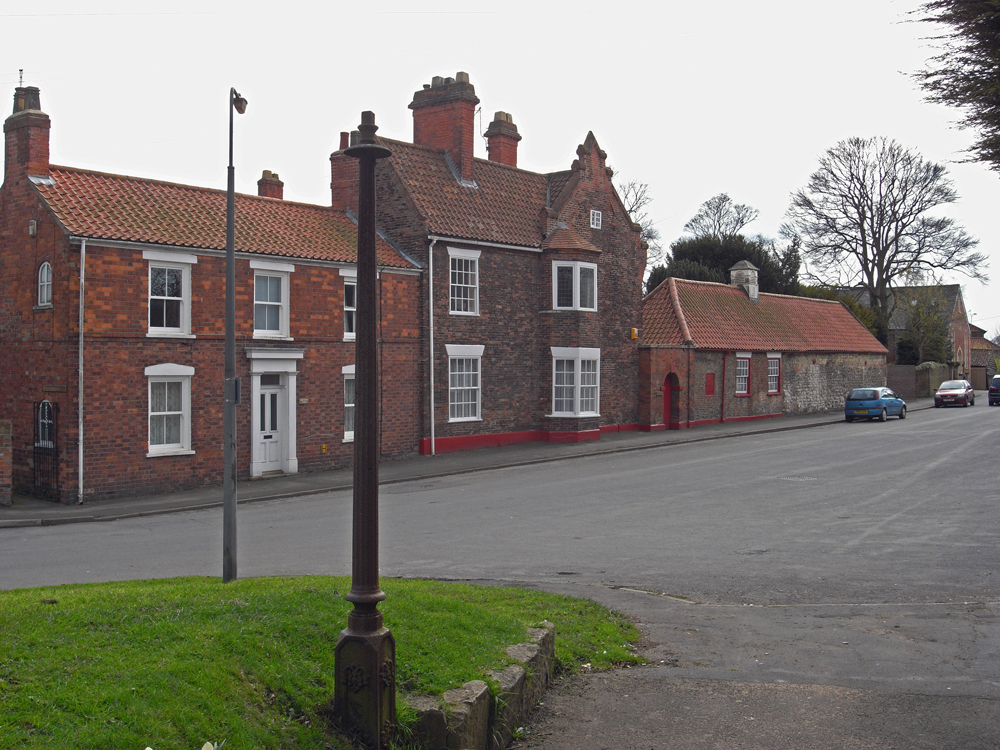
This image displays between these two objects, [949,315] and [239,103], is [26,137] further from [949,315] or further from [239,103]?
[949,315]

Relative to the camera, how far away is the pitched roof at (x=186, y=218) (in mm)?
20469

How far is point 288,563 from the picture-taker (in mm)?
12656

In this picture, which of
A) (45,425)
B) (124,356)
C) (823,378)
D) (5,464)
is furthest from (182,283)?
(823,378)

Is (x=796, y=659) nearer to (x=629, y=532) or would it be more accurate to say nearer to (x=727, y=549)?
(x=727, y=549)

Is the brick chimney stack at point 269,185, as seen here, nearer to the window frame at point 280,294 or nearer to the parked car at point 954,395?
the window frame at point 280,294

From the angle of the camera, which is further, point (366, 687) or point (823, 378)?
point (823, 378)

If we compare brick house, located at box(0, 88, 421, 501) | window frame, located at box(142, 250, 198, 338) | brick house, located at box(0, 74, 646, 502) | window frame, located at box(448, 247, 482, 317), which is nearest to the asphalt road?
brick house, located at box(0, 88, 421, 501)

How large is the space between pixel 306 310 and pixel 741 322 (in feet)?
81.0

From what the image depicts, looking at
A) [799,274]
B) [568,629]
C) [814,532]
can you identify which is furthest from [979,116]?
[799,274]

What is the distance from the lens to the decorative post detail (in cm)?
543

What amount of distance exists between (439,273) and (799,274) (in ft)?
142

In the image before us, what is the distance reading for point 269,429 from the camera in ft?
76.7

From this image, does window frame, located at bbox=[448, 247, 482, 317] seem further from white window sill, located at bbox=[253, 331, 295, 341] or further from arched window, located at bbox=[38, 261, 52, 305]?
arched window, located at bbox=[38, 261, 52, 305]

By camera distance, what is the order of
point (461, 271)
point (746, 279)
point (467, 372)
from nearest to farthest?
1. point (461, 271)
2. point (467, 372)
3. point (746, 279)
